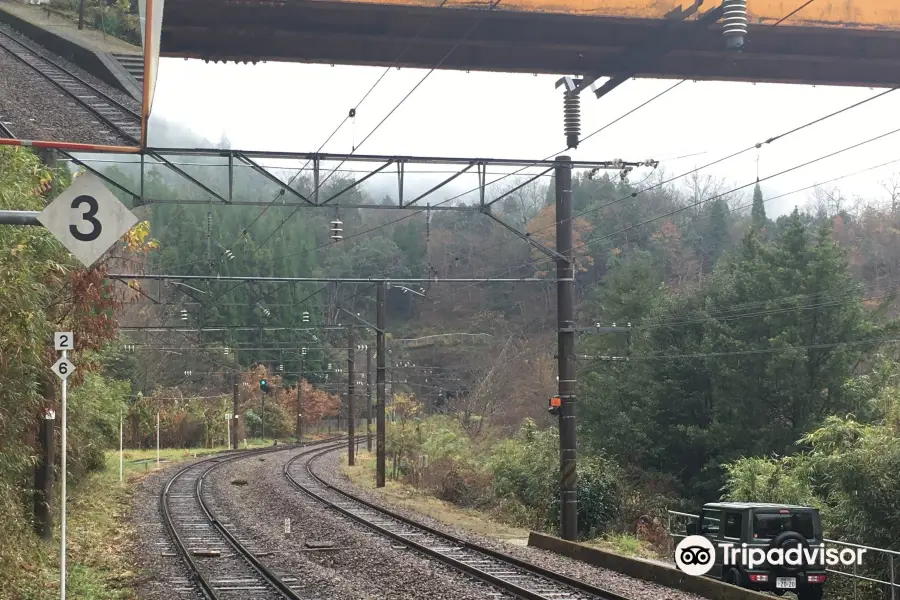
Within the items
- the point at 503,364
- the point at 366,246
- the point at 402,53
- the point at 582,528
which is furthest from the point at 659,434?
the point at 366,246

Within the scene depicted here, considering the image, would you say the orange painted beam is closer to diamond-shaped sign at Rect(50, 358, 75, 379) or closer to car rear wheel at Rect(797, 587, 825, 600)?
diamond-shaped sign at Rect(50, 358, 75, 379)

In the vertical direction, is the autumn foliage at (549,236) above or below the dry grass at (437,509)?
above

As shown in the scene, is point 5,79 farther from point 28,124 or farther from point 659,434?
point 659,434

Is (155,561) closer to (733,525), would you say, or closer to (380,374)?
(733,525)

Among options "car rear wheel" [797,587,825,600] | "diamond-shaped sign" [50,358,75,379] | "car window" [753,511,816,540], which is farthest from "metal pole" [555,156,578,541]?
"diamond-shaped sign" [50,358,75,379]

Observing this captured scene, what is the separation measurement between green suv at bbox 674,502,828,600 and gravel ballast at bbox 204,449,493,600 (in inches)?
157

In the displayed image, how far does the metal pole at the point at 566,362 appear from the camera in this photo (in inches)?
805

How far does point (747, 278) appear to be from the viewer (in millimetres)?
44781

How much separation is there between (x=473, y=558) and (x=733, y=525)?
4.94 metres

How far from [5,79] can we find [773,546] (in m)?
12.6

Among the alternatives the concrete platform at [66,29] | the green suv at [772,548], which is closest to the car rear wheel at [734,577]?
the green suv at [772,548]

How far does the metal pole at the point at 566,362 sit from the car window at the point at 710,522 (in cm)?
364

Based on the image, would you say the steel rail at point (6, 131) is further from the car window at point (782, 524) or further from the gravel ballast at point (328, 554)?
the car window at point (782, 524)

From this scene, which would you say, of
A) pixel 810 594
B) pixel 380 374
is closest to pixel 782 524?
pixel 810 594
